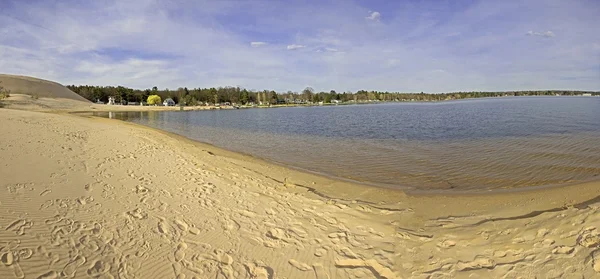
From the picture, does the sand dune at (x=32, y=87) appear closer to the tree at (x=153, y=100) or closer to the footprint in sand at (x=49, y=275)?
the tree at (x=153, y=100)

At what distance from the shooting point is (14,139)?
34.4 feet

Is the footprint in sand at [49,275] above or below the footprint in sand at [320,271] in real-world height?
above

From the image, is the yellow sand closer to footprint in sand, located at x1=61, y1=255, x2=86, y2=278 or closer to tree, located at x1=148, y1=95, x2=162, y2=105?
footprint in sand, located at x1=61, y1=255, x2=86, y2=278

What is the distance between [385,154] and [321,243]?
397 inches

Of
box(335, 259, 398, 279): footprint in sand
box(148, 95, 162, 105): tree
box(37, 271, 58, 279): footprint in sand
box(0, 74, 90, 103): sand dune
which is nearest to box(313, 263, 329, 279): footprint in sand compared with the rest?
box(335, 259, 398, 279): footprint in sand

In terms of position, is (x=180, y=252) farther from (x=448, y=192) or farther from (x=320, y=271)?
(x=448, y=192)

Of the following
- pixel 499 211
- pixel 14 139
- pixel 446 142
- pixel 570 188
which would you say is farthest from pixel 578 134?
pixel 14 139

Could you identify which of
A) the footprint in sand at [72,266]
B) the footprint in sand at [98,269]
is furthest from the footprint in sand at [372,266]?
the footprint in sand at [72,266]

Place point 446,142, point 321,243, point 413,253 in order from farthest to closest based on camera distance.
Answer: point 446,142, point 321,243, point 413,253

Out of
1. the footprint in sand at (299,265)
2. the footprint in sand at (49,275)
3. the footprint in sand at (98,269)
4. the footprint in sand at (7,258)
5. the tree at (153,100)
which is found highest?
the tree at (153,100)

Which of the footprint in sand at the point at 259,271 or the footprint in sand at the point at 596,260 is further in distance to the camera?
the footprint in sand at the point at 259,271

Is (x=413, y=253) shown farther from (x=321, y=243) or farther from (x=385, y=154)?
(x=385, y=154)

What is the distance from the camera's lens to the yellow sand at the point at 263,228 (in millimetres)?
4125

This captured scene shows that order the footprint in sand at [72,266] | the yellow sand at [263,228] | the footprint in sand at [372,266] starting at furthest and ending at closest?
the footprint in sand at [372,266]
the yellow sand at [263,228]
the footprint in sand at [72,266]
